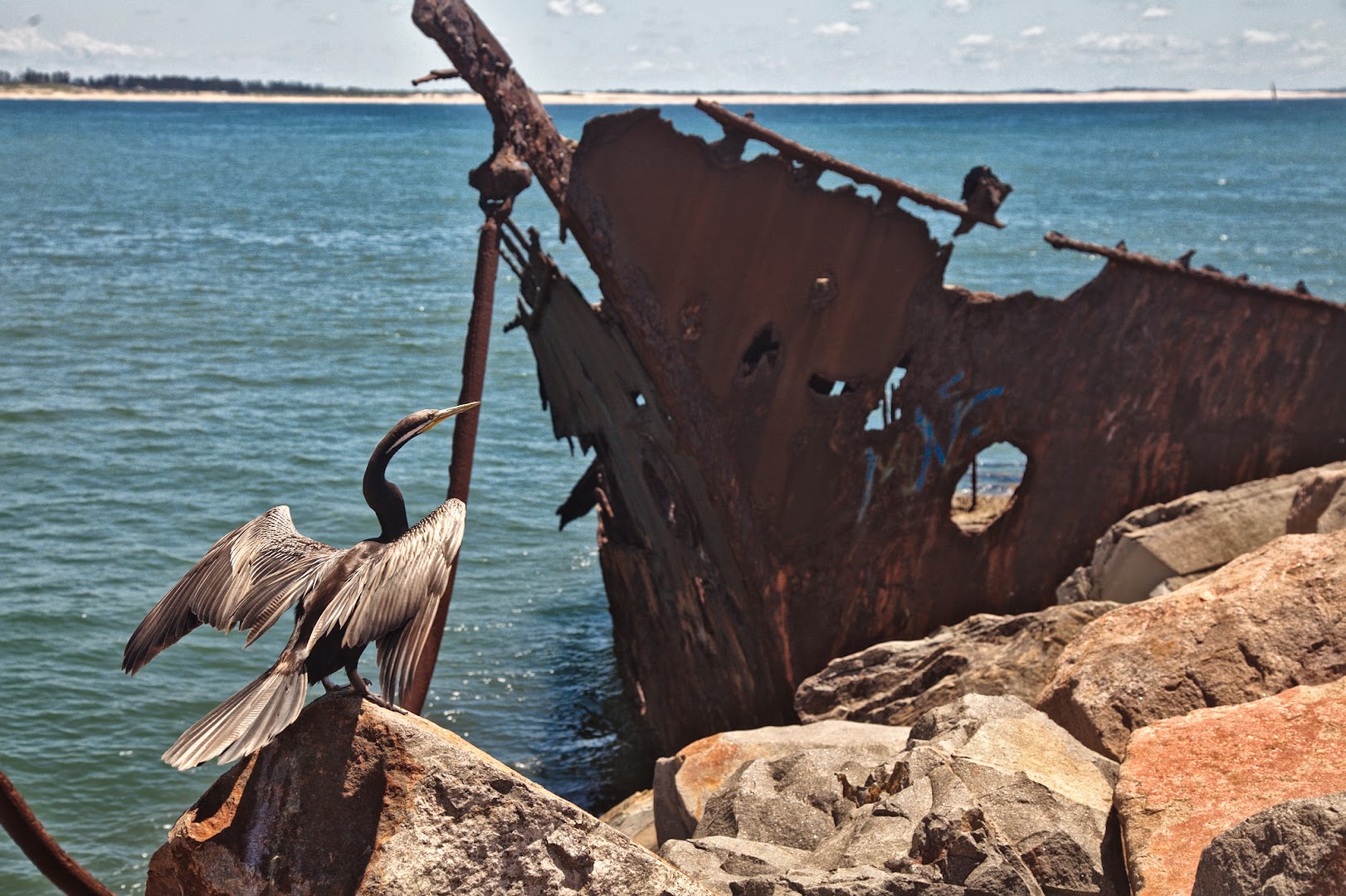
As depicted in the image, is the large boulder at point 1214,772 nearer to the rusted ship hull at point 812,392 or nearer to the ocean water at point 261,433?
the rusted ship hull at point 812,392

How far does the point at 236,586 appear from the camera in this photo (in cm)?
322

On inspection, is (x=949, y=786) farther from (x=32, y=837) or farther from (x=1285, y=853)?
(x=32, y=837)

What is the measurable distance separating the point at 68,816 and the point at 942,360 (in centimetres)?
544

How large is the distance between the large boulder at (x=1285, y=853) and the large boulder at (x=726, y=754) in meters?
2.06

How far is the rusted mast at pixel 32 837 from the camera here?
11.0ft

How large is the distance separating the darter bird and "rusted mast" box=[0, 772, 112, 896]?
0.48 metres

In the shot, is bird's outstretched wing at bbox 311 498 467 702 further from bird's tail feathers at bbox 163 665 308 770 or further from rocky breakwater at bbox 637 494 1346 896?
rocky breakwater at bbox 637 494 1346 896

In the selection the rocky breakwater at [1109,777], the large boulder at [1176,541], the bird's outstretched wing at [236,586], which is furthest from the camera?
the large boulder at [1176,541]

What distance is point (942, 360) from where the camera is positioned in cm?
616

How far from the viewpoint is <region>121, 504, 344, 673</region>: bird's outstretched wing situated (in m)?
3.16

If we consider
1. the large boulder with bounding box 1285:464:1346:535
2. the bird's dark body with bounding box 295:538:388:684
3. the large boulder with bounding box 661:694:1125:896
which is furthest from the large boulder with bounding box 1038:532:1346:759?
the bird's dark body with bounding box 295:538:388:684

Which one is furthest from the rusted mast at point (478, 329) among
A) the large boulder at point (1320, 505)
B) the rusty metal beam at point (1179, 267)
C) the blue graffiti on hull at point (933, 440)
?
the large boulder at point (1320, 505)

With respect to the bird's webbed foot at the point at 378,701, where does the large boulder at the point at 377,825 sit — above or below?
below

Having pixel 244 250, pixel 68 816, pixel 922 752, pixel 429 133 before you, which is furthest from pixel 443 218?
pixel 429 133
